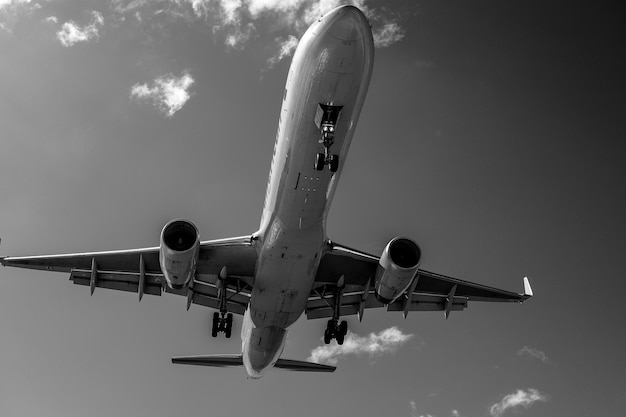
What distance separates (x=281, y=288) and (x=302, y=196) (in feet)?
11.9

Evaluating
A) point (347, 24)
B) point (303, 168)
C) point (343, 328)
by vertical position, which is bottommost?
point (343, 328)

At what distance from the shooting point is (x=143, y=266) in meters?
19.4

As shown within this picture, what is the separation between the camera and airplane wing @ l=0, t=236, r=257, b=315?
18.6 meters

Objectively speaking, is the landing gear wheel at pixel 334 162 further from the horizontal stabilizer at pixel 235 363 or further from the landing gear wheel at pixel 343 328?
the horizontal stabilizer at pixel 235 363

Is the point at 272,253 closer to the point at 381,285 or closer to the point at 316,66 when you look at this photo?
the point at 381,285

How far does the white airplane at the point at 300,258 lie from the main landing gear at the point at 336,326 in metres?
0.03

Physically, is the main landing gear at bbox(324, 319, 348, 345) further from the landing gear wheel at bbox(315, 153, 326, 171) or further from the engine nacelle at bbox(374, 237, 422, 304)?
the landing gear wheel at bbox(315, 153, 326, 171)

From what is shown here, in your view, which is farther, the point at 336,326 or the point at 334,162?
the point at 336,326

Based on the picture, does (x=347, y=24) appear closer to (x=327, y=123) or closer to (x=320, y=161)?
(x=327, y=123)

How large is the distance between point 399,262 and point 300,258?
3020mm

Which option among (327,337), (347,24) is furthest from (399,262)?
(347,24)

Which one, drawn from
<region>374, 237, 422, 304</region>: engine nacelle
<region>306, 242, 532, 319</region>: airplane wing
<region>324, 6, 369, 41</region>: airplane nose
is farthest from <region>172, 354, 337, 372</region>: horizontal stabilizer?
<region>324, 6, 369, 41</region>: airplane nose

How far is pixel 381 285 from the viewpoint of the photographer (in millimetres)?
18312

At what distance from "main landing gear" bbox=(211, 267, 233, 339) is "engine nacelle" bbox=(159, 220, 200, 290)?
6.82 ft
